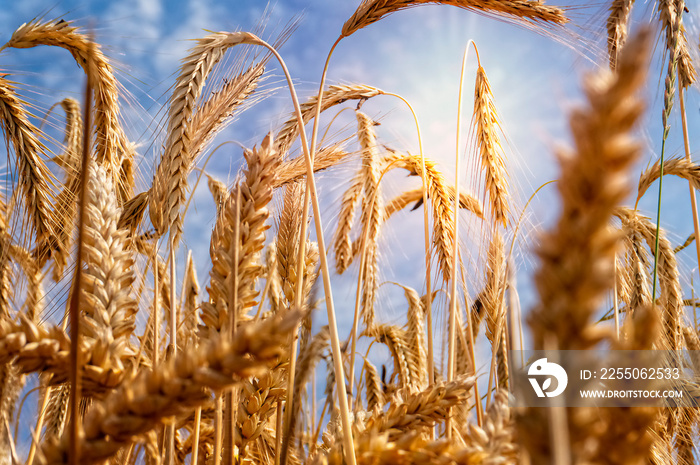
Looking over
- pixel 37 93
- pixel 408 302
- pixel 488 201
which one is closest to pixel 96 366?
pixel 488 201

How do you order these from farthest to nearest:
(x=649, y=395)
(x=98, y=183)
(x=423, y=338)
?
1. (x=423, y=338)
2. (x=98, y=183)
3. (x=649, y=395)

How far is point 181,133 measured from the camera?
1416 mm

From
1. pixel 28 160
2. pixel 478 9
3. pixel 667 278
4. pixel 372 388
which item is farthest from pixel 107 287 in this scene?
pixel 667 278

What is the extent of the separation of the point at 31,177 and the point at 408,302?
9.00 ft

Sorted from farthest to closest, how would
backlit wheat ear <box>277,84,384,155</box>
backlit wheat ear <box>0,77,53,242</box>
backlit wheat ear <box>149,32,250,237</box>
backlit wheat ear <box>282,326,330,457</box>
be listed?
backlit wheat ear <box>277,84,384,155</box>, backlit wheat ear <box>0,77,53,242</box>, backlit wheat ear <box>149,32,250,237</box>, backlit wheat ear <box>282,326,330,457</box>

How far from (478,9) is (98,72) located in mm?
1549

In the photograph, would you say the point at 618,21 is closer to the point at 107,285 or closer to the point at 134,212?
the point at 134,212

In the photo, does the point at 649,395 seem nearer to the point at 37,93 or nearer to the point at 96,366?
the point at 96,366

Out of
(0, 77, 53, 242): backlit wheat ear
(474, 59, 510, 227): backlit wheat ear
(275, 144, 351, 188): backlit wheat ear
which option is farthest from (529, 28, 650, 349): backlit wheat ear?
(0, 77, 53, 242): backlit wheat ear

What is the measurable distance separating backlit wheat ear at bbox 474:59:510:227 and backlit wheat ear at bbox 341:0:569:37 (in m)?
0.28

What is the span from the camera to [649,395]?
45 cm

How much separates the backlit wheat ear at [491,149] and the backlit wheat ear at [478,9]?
0.28m

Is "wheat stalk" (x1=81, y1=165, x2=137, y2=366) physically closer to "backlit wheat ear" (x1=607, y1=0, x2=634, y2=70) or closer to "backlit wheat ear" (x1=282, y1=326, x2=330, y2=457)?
"backlit wheat ear" (x1=282, y1=326, x2=330, y2=457)

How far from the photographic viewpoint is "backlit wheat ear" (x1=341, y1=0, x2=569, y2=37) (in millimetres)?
1677
